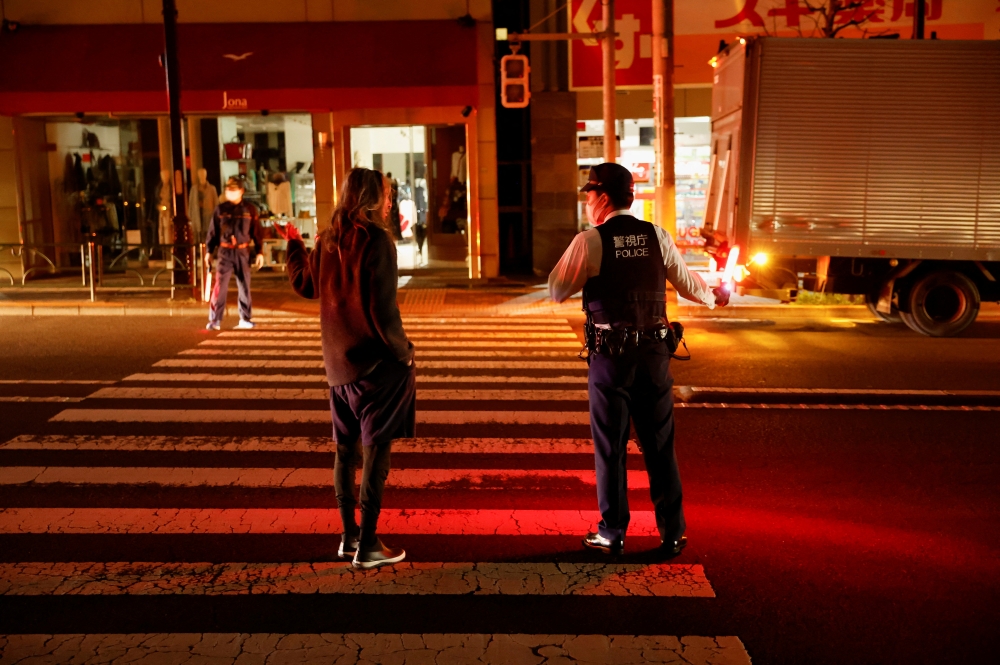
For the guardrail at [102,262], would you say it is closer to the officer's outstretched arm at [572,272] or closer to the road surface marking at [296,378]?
the road surface marking at [296,378]

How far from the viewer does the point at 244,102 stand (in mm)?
18344

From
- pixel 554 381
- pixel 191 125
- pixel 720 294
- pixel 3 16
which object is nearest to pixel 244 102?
pixel 191 125

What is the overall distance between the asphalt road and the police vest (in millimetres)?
1296

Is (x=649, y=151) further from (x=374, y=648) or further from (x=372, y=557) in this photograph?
(x=374, y=648)

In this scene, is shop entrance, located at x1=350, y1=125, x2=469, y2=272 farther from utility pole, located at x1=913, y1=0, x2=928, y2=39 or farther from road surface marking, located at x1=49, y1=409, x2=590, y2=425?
road surface marking, located at x1=49, y1=409, x2=590, y2=425

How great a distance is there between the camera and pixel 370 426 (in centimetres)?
487

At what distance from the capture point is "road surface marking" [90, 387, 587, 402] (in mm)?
9164

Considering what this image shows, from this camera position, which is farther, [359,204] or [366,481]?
[366,481]

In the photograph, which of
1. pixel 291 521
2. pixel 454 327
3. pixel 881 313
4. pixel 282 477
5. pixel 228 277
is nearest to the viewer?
pixel 291 521

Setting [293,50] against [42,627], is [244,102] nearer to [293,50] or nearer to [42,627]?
[293,50]

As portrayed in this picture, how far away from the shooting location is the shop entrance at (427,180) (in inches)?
812

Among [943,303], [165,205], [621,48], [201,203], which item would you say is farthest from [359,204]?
[165,205]

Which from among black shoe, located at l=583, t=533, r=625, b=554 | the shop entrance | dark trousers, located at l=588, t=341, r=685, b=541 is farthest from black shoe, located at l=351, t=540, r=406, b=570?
the shop entrance

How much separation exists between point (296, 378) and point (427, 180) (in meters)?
11.8
